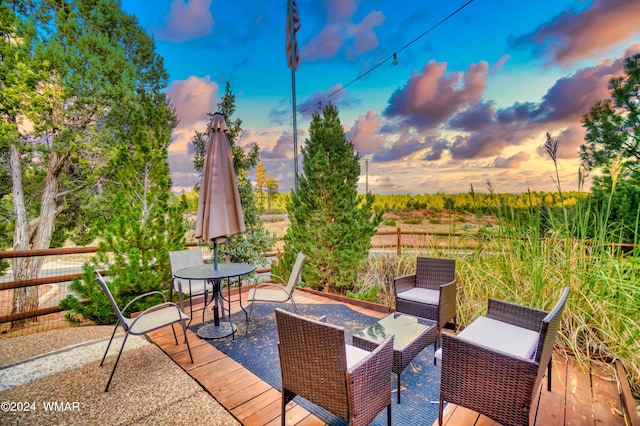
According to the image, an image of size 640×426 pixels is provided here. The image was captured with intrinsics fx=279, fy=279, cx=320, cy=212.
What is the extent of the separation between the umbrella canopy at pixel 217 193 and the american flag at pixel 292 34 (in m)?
3.09

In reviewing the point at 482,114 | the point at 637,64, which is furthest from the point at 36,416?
the point at 637,64

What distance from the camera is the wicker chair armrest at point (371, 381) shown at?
1433 mm

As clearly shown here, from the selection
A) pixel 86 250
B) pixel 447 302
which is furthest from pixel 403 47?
pixel 86 250

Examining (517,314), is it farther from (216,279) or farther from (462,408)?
(216,279)

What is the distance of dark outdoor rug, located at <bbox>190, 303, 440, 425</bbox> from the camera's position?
190cm

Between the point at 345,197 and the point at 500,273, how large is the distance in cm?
258

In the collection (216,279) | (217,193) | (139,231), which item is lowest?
(216,279)

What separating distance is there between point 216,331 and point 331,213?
2.54 m

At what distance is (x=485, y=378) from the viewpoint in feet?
5.09

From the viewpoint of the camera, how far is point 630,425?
63.6 inches

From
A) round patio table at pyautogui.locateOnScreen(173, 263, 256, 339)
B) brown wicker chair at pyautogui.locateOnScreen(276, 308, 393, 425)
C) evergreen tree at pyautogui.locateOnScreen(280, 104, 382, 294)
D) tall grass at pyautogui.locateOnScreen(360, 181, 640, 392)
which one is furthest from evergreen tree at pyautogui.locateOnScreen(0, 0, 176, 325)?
tall grass at pyautogui.locateOnScreen(360, 181, 640, 392)

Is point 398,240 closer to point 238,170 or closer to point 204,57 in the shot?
point 238,170

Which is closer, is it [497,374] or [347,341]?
[497,374]

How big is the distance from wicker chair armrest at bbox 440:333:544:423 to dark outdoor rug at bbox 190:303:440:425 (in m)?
0.36
